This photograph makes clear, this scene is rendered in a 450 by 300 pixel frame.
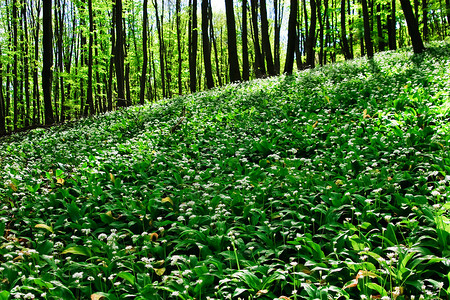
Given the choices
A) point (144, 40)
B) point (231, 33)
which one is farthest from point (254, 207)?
point (144, 40)

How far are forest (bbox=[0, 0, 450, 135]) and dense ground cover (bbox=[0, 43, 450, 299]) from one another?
21.5 ft

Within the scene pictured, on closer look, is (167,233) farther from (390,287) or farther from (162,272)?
(390,287)

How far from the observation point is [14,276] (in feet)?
10.6

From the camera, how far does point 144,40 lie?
66.7 ft

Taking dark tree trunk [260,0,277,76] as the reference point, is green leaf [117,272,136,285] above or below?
below

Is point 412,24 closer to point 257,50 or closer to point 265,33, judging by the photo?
point 265,33

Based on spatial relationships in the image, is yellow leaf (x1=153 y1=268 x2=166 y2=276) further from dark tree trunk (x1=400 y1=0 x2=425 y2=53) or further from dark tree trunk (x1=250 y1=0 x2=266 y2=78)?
dark tree trunk (x1=250 y1=0 x2=266 y2=78)

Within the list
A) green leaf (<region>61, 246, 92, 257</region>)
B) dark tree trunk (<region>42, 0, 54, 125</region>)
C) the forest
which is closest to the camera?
green leaf (<region>61, 246, 92, 257</region>)

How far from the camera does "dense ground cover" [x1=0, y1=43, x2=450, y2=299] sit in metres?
2.90

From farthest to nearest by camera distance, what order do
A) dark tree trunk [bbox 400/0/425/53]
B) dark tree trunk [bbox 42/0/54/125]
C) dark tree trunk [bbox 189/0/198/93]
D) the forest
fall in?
dark tree trunk [bbox 189/0/198/93], the forest, dark tree trunk [bbox 42/0/54/125], dark tree trunk [bbox 400/0/425/53]

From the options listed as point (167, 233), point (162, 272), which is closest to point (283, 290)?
point (162, 272)

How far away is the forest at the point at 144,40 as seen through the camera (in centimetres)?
1501

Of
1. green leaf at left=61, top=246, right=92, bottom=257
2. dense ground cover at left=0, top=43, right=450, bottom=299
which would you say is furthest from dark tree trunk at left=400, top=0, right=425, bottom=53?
green leaf at left=61, top=246, right=92, bottom=257

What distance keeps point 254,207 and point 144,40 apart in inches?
731
